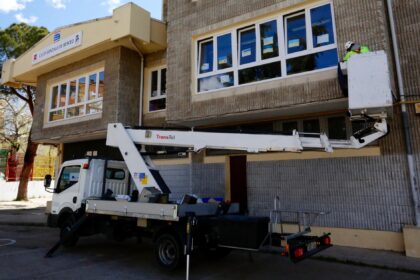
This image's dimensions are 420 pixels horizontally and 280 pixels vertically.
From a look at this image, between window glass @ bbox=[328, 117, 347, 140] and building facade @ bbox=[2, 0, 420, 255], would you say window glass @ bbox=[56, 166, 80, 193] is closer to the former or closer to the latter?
building facade @ bbox=[2, 0, 420, 255]

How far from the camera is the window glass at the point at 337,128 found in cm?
857

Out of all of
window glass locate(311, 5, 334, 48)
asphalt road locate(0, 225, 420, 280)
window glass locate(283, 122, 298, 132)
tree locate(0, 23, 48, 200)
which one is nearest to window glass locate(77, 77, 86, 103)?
asphalt road locate(0, 225, 420, 280)

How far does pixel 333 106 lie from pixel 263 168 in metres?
2.81

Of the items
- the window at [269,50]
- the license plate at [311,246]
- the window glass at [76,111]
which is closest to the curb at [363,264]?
the license plate at [311,246]

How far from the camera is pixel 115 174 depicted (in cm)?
884

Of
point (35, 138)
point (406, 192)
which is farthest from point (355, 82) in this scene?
point (35, 138)

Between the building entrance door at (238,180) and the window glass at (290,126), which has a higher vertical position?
the window glass at (290,126)

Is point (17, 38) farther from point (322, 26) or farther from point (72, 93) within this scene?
point (322, 26)

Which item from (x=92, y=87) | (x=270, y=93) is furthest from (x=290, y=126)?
(x=92, y=87)

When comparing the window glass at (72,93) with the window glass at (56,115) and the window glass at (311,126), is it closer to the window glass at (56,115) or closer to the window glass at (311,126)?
the window glass at (56,115)

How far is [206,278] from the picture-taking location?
18.8 ft

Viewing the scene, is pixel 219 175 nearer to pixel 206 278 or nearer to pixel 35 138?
pixel 206 278

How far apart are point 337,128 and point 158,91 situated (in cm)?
683

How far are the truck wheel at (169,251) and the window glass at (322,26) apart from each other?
569cm
